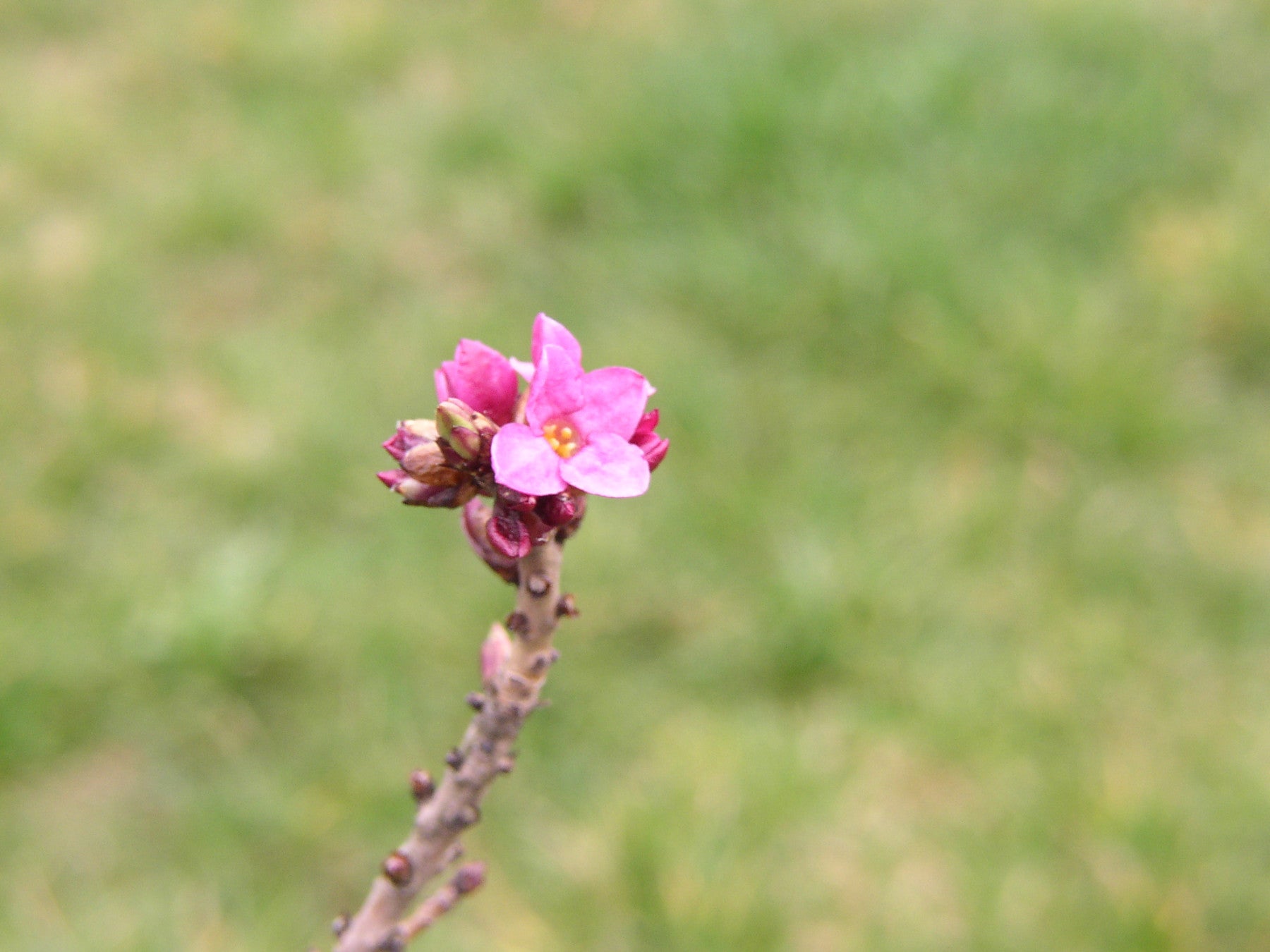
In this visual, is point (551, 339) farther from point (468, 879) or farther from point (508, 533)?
point (468, 879)

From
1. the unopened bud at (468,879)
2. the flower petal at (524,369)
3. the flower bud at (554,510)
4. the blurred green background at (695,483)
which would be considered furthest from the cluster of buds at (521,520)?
the blurred green background at (695,483)

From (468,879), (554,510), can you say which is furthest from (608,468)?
(468,879)

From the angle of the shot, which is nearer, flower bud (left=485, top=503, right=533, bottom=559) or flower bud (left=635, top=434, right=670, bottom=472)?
flower bud (left=485, top=503, right=533, bottom=559)

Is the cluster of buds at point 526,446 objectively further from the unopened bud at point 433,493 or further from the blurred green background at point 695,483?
the blurred green background at point 695,483

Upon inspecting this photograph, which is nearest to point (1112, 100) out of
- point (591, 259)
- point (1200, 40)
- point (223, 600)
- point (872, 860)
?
point (1200, 40)

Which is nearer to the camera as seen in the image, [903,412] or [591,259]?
[903,412]

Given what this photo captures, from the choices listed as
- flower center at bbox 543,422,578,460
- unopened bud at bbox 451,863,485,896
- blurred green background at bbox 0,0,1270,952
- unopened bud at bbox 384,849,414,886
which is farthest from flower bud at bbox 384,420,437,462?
blurred green background at bbox 0,0,1270,952

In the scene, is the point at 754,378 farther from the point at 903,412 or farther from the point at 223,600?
the point at 223,600

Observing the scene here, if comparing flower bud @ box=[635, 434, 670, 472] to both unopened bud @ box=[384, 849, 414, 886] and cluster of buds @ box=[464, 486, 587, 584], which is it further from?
unopened bud @ box=[384, 849, 414, 886]
